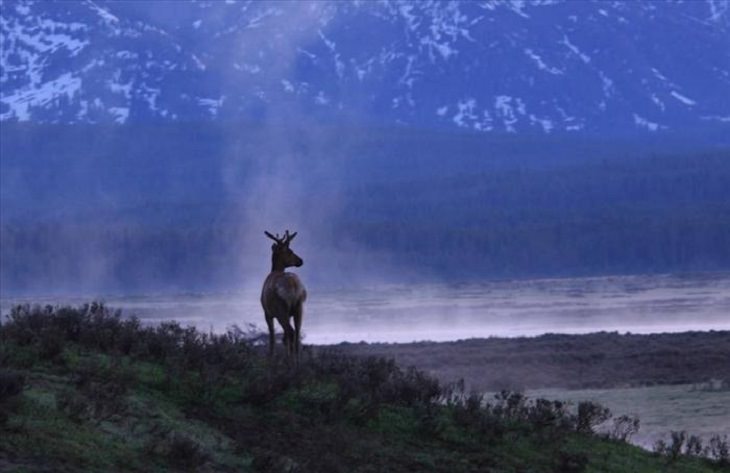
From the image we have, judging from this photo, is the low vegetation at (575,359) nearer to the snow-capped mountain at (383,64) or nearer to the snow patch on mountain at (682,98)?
the snow-capped mountain at (383,64)

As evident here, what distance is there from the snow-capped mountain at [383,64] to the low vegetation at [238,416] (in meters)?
125

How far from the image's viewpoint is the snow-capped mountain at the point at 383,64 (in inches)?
5846

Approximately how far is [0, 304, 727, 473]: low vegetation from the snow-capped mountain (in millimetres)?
125042

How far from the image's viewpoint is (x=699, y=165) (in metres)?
104

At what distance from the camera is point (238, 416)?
16594mm

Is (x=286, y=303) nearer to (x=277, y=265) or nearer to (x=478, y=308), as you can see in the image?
(x=277, y=265)

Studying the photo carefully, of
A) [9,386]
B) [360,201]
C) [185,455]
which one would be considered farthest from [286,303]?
[360,201]

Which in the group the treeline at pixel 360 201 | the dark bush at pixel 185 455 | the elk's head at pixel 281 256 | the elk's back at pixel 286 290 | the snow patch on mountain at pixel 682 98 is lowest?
the dark bush at pixel 185 455

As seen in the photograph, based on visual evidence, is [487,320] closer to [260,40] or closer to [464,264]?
[464,264]

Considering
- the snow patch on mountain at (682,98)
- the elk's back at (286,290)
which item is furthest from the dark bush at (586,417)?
the snow patch on mountain at (682,98)

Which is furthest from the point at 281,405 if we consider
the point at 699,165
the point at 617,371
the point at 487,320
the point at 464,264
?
the point at 699,165

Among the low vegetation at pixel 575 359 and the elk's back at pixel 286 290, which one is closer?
the elk's back at pixel 286 290

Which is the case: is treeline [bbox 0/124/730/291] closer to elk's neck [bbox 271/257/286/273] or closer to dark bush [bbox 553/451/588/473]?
elk's neck [bbox 271/257/286/273]

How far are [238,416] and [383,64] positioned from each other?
5473 inches
